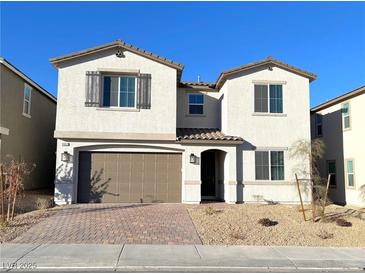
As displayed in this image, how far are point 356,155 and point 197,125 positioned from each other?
819cm

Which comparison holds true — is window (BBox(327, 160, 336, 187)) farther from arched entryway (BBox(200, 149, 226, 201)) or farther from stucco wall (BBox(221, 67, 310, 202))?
arched entryway (BBox(200, 149, 226, 201))

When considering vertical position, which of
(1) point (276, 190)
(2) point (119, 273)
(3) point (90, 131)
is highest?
(3) point (90, 131)

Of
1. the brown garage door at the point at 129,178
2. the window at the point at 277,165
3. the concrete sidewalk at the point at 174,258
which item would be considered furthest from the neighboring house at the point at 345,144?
the concrete sidewalk at the point at 174,258

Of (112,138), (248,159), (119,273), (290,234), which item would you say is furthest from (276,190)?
(119,273)

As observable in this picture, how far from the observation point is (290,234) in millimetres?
11078

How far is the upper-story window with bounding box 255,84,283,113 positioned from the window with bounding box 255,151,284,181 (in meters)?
2.20

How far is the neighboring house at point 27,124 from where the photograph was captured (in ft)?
57.0

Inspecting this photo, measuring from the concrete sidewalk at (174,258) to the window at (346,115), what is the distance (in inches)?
413

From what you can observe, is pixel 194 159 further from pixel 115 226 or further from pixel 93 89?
pixel 115 226

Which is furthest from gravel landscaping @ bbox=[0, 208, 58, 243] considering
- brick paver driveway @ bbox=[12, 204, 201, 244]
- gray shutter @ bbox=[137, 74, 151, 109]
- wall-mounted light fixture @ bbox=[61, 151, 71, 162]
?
gray shutter @ bbox=[137, 74, 151, 109]

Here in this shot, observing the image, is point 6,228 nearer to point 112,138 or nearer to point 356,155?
point 112,138

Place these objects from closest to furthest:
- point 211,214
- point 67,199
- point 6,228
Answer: point 6,228
point 211,214
point 67,199

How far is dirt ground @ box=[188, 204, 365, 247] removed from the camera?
33.9ft

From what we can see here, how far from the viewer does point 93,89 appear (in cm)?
1630
